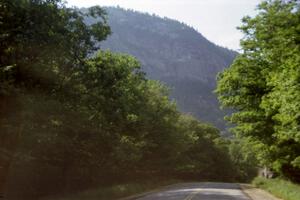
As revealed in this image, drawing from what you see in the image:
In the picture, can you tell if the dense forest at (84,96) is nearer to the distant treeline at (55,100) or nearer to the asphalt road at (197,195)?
the distant treeline at (55,100)

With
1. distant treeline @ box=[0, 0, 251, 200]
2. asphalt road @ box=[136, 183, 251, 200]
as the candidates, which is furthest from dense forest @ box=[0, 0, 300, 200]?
asphalt road @ box=[136, 183, 251, 200]

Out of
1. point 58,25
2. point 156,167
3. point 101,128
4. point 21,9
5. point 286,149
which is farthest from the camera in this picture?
point 156,167

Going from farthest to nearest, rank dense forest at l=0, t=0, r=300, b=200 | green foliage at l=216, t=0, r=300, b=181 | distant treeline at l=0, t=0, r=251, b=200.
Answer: green foliage at l=216, t=0, r=300, b=181 → dense forest at l=0, t=0, r=300, b=200 → distant treeline at l=0, t=0, r=251, b=200

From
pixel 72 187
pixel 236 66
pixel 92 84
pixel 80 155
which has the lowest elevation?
pixel 72 187

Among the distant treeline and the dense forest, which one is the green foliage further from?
the distant treeline

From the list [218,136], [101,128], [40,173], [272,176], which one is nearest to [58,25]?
[40,173]

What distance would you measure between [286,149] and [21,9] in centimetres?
2332

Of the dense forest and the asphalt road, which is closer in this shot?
the dense forest

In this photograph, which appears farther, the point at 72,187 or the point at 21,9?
the point at 72,187

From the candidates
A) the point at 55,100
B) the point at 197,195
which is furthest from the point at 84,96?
the point at 197,195

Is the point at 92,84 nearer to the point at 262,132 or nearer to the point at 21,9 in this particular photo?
the point at 21,9

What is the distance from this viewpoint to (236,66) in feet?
111

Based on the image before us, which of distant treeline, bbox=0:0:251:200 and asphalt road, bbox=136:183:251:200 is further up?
distant treeline, bbox=0:0:251:200

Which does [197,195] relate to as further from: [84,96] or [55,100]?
[55,100]
